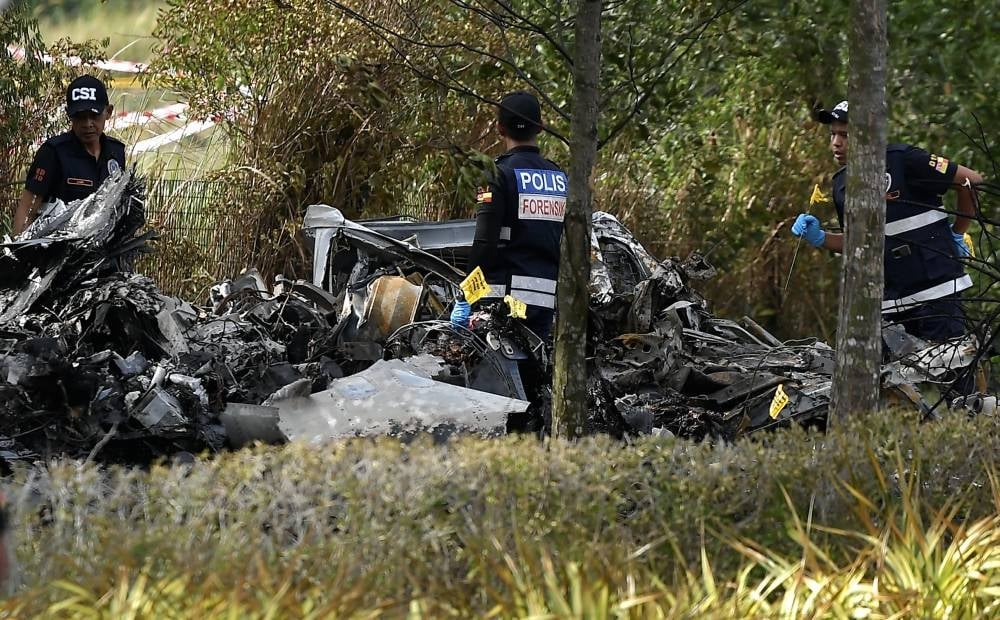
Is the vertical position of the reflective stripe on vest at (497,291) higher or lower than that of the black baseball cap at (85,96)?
lower

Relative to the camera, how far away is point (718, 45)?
8289mm

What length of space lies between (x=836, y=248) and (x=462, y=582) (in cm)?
481

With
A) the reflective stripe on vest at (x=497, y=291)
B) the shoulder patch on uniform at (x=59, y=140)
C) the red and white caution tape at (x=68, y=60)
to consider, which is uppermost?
the red and white caution tape at (x=68, y=60)

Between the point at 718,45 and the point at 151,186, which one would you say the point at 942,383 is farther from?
the point at 151,186

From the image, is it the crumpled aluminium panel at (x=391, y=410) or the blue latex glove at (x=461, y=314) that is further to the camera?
the blue latex glove at (x=461, y=314)

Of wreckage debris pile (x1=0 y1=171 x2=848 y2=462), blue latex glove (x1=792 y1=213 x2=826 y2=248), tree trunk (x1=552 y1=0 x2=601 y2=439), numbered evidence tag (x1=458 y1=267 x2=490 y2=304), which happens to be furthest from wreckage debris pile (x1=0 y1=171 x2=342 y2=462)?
blue latex glove (x1=792 y1=213 x2=826 y2=248)

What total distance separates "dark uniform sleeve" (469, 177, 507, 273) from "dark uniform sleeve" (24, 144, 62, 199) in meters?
2.85

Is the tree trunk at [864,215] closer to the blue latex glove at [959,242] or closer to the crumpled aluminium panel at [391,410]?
the crumpled aluminium panel at [391,410]

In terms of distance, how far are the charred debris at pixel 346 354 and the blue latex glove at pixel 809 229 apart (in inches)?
25.8

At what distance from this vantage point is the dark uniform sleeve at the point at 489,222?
6867mm

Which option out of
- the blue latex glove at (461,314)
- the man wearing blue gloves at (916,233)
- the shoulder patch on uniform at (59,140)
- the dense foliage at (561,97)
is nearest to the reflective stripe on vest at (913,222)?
the man wearing blue gloves at (916,233)

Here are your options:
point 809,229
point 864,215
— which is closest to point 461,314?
point 809,229

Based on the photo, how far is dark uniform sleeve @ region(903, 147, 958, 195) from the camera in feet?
24.5

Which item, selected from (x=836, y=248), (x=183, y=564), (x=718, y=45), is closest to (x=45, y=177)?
Result: (x=718, y=45)
